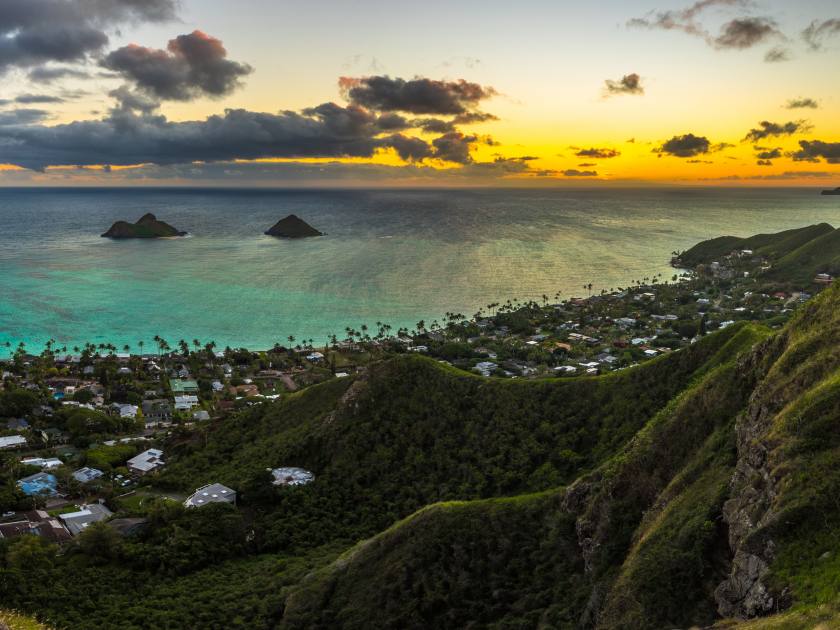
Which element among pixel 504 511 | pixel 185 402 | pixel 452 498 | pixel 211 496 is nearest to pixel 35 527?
pixel 211 496

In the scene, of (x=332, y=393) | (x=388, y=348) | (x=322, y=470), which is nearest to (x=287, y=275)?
(x=388, y=348)

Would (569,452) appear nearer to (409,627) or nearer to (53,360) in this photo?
(409,627)

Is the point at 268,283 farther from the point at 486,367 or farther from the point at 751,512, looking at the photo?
the point at 751,512

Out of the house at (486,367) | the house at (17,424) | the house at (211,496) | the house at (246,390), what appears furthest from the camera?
the house at (486,367)

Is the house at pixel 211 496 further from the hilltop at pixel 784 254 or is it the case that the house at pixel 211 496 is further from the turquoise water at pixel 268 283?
the hilltop at pixel 784 254

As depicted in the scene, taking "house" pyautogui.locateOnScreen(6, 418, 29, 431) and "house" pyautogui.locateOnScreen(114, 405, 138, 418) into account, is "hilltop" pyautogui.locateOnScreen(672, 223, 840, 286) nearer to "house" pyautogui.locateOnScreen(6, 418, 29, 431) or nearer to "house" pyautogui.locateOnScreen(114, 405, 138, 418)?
"house" pyautogui.locateOnScreen(114, 405, 138, 418)

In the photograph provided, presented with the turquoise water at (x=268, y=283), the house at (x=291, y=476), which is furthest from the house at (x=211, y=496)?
the turquoise water at (x=268, y=283)
